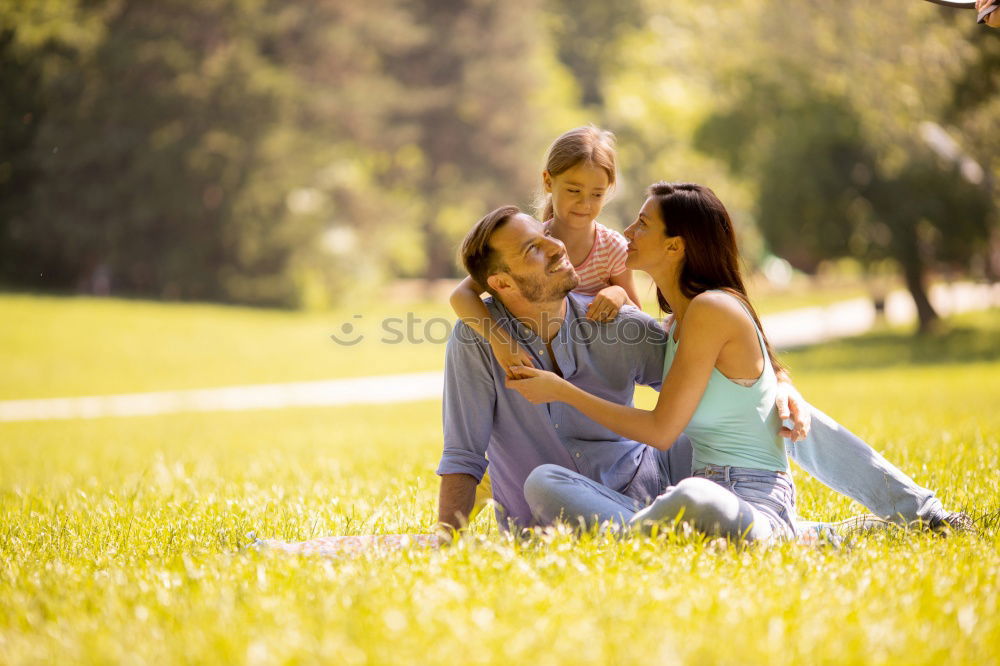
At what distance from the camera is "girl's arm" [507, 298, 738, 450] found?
12.9 feet

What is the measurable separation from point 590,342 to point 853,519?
1.45 m

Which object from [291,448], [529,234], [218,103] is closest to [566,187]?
[529,234]

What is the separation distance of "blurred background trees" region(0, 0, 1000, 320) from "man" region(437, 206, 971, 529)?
15545 mm

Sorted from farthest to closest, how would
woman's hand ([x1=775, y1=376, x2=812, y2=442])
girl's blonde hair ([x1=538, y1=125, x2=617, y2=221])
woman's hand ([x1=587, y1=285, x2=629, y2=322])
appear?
girl's blonde hair ([x1=538, y1=125, x2=617, y2=221]) < woman's hand ([x1=587, y1=285, x2=629, y2=322]) < woman's hand ([x1=775, y1=376, x2=812, y2=442])

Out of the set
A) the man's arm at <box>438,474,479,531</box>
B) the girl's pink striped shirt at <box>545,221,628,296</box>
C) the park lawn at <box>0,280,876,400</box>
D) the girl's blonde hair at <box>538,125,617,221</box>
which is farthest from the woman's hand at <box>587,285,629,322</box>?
the park lawn at <box>0,280,876,400</box>

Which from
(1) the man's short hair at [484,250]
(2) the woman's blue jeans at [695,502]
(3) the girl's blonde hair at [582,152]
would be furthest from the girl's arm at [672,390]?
(3) the girl's blonde hair at [582,152]

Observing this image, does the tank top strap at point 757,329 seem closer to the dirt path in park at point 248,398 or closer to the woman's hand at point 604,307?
the woman's hand at point 604,307

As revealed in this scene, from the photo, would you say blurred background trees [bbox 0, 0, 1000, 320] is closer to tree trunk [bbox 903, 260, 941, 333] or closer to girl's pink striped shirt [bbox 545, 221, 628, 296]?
tree trunk [bbox 903, 260, 941, 333]

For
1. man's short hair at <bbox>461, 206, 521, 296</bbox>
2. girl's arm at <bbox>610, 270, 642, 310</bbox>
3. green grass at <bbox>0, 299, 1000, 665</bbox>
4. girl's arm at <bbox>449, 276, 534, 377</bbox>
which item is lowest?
green grass at <bbox>0, 299, 1000, 665</bbox>

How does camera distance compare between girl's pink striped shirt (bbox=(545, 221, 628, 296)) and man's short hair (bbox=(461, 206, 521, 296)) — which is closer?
man's short hair (bbox=(461, 206, 521, 296))

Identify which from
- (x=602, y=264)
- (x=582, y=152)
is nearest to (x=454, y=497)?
(x=602, y=264)

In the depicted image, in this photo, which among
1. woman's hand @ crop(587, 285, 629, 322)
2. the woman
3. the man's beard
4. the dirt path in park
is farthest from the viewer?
the dirt path in park

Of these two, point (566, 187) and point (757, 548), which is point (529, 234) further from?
point (757, 548)

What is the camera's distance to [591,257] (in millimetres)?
5109
